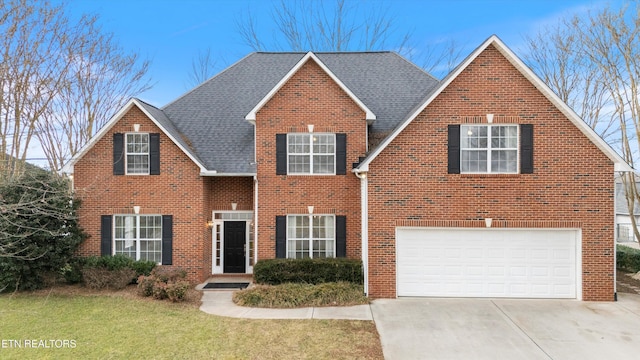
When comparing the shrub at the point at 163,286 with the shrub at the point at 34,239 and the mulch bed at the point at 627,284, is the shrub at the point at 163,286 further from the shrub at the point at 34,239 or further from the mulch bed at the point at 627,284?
the mulch bed at the point at 627,284

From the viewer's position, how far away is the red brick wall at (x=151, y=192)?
40.7 feet

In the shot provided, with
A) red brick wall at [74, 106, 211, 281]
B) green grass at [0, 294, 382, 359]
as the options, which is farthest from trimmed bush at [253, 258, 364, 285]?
red brick wall at [74, 106, 211, 281]

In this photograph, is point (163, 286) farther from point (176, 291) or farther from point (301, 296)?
point (301, 296)

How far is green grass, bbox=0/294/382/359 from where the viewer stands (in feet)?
22.4

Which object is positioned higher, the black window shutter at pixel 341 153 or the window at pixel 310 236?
the black window shutter at pixel 341 153

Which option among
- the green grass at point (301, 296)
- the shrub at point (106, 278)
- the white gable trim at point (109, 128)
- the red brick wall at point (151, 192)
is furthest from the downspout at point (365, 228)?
the shrub at point (106, 278)

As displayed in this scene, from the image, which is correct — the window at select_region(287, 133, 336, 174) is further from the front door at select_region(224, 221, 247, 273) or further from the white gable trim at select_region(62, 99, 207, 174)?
the front door at select_region(224, 221, 247, 273)

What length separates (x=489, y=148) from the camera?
35.4 ft

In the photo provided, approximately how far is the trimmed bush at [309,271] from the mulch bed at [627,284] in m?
8.76

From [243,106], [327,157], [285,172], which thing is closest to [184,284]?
[285,172]

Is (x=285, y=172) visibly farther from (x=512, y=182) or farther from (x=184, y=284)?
(x=512, y=182)

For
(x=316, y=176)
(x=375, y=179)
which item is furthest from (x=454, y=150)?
(x=316, y=176)

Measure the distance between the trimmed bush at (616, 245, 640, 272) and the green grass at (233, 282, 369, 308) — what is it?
12.2 meters

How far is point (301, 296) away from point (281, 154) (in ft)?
15.5
